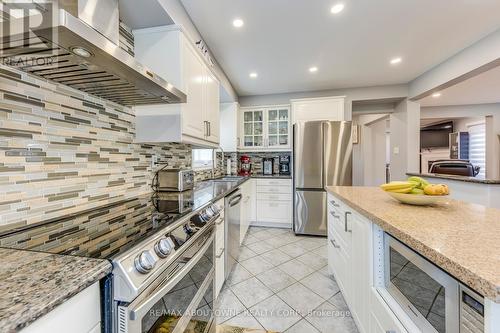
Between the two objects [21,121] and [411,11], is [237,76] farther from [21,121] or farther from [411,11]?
[21,121]

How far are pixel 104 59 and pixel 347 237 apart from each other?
5.62 ft

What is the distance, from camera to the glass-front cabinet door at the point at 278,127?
3.91 meters

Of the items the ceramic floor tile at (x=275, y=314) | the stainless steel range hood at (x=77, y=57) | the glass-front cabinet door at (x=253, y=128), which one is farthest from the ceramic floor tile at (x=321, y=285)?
the glass-front cabinet door at (x=253, y=128)

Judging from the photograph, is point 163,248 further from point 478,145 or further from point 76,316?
point 478,145

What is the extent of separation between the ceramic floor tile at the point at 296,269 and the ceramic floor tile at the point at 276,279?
56 millimetres

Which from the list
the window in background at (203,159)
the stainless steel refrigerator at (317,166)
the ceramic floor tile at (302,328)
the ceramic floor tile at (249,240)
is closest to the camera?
the ceramic floor tile at (302,328)

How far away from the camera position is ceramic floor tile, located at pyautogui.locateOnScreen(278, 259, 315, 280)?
7.05 ft

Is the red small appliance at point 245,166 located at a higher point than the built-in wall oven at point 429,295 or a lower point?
higher

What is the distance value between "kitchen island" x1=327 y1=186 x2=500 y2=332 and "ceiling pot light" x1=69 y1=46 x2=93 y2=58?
4.50ft

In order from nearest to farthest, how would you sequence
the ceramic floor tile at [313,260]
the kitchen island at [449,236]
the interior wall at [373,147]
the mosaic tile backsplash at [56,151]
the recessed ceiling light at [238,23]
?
the kitchen island at [449,236], the mosaic tile backsplash at [56,151], the recessed ceiling light at [238,23], the ceramic floor tile at [313,260], the interior wall at [373,147]

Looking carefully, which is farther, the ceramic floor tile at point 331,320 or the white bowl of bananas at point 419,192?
the ceramic floor tile at point 331,320

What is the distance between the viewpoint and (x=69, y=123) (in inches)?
46.4

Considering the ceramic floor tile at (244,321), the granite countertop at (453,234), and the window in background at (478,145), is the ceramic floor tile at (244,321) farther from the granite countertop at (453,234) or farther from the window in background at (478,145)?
the window in background at (478,145)

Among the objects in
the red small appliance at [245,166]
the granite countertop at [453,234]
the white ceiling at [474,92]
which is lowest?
the granite countertop at [453,234]
